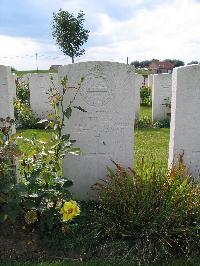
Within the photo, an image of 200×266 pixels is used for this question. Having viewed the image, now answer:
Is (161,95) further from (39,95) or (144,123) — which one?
(39,95)

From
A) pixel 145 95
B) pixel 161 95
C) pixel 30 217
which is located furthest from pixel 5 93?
pixel 145 95

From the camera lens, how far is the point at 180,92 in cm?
423

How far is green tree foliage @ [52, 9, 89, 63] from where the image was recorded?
22.8 m

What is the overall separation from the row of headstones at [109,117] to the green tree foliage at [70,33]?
62.4ft

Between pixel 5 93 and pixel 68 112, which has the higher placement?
pixel 5 93

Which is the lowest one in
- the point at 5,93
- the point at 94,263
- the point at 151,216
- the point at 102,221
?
the point at 94,263

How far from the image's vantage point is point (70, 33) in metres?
22.8

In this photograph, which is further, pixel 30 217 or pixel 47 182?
pixel 47 182

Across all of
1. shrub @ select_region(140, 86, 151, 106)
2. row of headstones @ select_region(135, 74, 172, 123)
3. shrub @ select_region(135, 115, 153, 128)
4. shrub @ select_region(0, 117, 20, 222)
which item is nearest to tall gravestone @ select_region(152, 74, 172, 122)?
row of headstones @ select_region(135, 74, 172, 123)

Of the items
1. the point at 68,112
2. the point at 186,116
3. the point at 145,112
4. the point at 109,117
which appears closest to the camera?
the point at 68,112

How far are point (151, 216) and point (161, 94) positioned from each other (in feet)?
24.4

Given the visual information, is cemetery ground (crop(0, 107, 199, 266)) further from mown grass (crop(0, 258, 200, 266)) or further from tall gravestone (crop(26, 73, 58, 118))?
tall gravestone (crop(26, 73, 58, 118))

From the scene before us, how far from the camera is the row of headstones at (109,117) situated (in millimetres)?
4109

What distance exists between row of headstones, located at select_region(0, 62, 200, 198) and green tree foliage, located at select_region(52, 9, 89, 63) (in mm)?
19024
